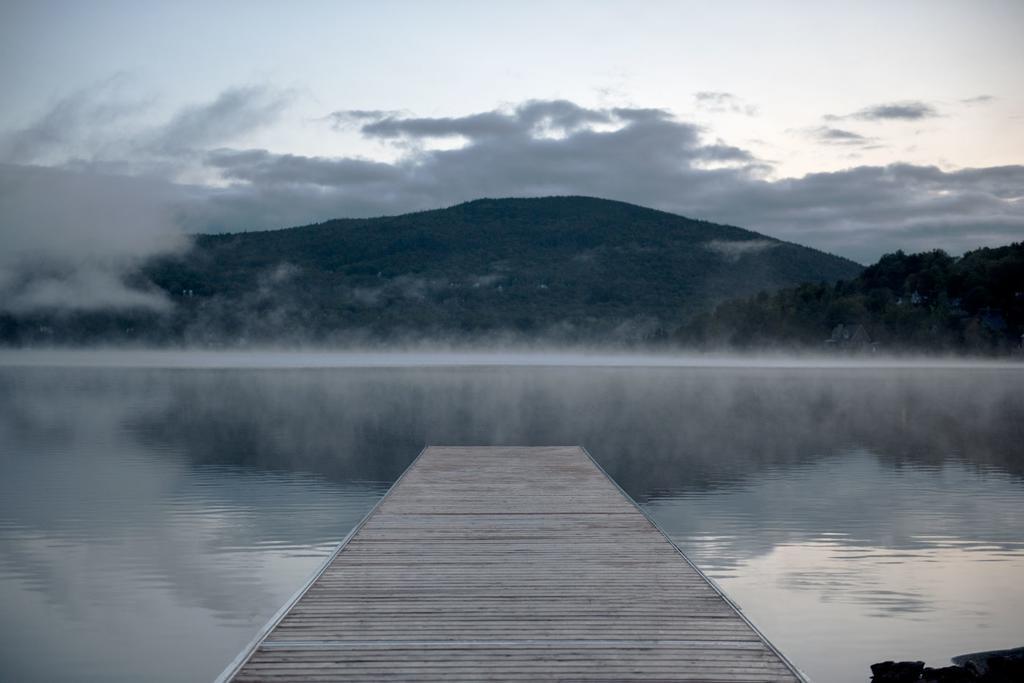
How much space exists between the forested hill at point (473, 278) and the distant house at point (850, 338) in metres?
17.4

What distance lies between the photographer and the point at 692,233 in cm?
9875

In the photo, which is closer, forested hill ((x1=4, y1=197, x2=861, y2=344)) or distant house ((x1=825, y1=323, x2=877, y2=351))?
distant house ((x1=825, y1=323, x2=877, y2=351))

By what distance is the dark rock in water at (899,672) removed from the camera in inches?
248

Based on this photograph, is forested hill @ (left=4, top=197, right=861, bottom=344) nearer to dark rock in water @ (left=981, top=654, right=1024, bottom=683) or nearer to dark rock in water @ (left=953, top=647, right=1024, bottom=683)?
dark rock in water @ (left=953, top=647, right=1024, bottom=683)

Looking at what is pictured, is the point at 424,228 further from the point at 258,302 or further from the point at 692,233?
the point at 692,233

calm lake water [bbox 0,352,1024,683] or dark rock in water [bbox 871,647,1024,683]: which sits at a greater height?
dark rock in water [bbox 871,647,1024,683]

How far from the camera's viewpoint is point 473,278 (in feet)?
314

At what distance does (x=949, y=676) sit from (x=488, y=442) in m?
15.0

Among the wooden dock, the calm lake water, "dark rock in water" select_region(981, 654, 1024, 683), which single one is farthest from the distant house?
"dark rock in water" select_region(981, 654, 1024, 683)

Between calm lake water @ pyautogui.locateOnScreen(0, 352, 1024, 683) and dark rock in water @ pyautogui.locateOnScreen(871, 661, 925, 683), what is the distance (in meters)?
0.48

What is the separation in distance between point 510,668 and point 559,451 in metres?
11.1

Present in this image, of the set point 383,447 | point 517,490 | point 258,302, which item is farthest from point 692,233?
point 517,490

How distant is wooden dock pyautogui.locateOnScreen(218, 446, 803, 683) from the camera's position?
5.36 m

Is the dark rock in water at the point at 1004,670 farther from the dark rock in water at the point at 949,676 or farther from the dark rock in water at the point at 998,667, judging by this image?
the dark rock in water at the point at 949,676
